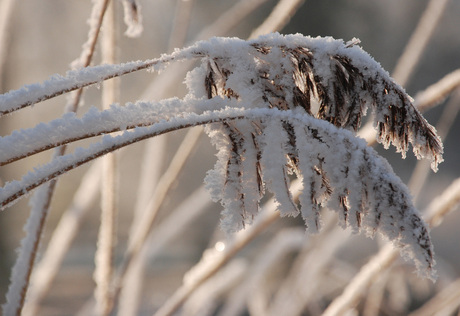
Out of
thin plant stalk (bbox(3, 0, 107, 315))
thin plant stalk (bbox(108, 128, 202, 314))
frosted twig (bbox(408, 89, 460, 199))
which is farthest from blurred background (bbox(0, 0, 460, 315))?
thin plant stalk (bbox(3, 0, 107, 315))

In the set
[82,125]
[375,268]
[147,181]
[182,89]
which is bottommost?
[375,268]

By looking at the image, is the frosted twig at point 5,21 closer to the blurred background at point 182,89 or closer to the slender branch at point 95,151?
the slender branch at point 95,151

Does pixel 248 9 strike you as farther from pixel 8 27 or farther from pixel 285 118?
pixel 285 118

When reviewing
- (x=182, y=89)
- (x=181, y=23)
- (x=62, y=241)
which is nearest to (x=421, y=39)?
(x=181, y=23)

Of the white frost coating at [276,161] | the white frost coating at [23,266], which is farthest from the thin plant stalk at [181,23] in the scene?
the white frost coating at [276,161]

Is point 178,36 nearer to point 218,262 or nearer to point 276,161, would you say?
point 218,262
